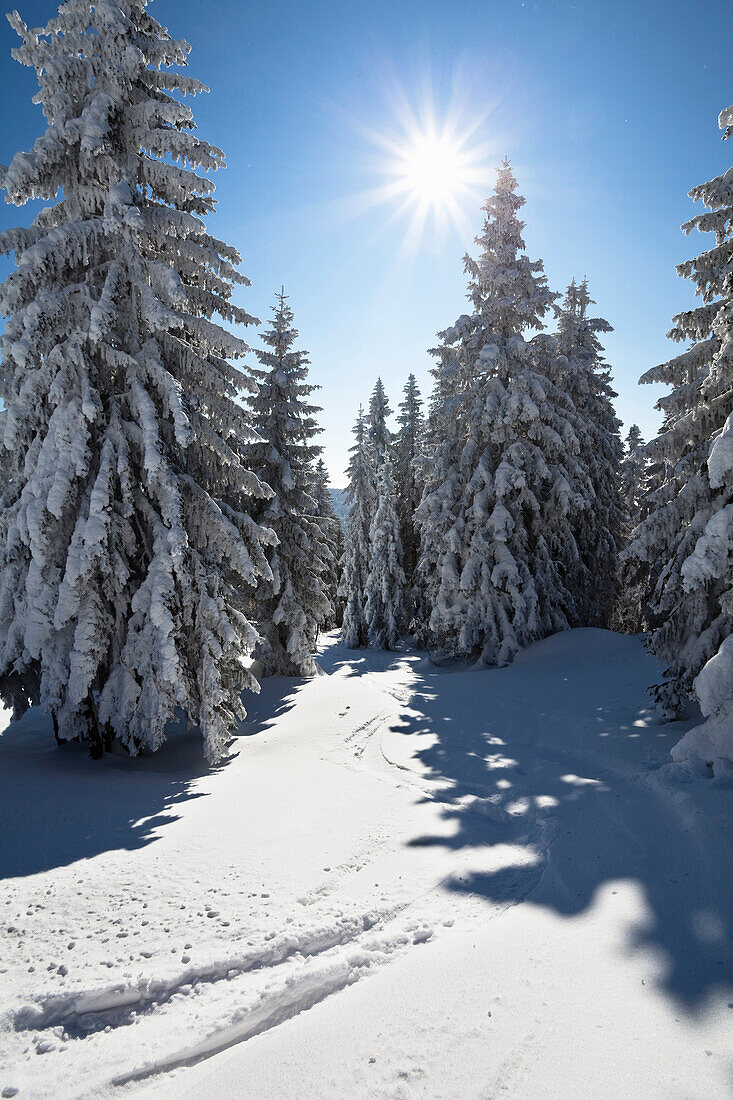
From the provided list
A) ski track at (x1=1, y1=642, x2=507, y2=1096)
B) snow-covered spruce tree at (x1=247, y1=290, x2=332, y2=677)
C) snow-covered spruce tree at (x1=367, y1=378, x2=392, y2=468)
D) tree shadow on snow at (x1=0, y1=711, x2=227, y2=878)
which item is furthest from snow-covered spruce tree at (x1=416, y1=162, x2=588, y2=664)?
snow-covered spruce tree at (x1=367, y1=378, x2=392, y2=468)

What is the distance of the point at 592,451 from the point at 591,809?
18.2 m

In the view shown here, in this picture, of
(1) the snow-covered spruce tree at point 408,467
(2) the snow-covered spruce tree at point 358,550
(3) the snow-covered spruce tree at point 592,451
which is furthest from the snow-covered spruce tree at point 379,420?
(3) the snow-covered spruce tree at point 592,451

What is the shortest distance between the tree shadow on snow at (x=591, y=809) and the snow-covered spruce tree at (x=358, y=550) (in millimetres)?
16219

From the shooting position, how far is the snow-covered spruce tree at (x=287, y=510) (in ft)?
52.1

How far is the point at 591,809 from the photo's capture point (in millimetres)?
5414

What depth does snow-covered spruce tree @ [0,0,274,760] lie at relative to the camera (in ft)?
24.5

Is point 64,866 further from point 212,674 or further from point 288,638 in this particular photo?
point 288,638

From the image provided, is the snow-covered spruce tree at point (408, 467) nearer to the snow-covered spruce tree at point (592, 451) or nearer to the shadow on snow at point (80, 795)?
the snow-covered spruce tree at point (592, 451)

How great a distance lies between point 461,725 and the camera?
9758 mm

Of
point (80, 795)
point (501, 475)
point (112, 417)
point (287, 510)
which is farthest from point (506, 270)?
point (80, 795)

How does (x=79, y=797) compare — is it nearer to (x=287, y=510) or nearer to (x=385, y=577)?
(x=287, y=510)

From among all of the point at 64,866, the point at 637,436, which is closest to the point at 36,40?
the point at 64,866

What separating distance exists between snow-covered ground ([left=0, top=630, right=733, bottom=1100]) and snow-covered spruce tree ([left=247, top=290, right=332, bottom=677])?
341 inches

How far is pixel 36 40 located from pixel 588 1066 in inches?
528
